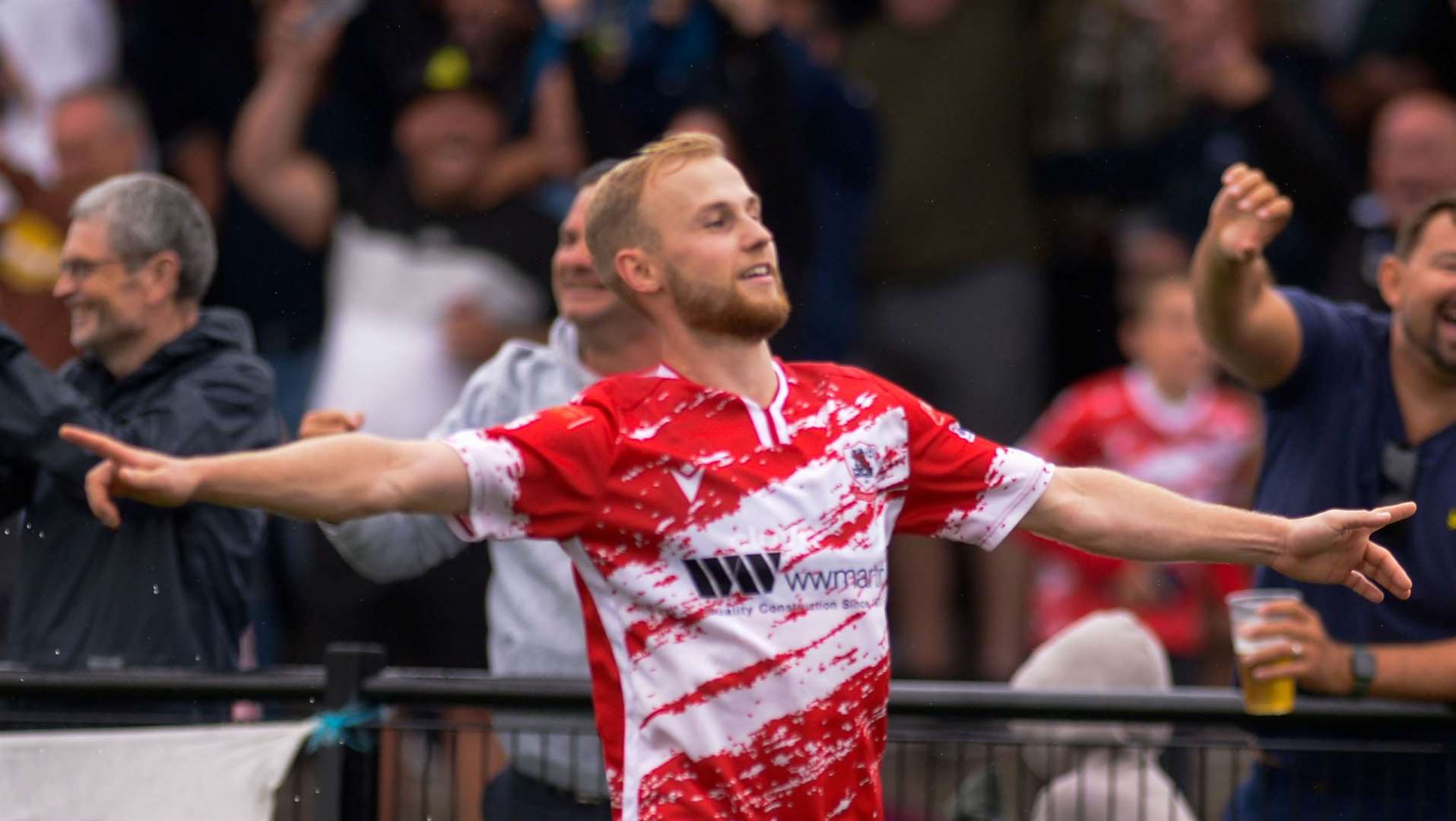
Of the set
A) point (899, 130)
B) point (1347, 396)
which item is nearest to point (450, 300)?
point (899, 130)

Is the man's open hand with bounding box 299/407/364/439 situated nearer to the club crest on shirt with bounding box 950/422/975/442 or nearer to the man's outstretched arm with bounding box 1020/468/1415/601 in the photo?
the club crest on shirt with bounding box 950/422/975/442

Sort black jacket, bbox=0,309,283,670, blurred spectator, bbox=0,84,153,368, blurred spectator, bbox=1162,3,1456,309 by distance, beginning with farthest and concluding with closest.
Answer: blurred spectator, bbox=0,84,153,368 → blurred spectator, bbox=1162,3,1456,309 → black jacket, bbox=0,309,283,670

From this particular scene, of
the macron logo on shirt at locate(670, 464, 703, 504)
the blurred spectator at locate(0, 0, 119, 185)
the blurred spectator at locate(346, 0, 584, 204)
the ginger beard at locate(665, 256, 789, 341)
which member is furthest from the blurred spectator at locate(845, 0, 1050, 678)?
the macron logo on shirt at locate(670, 464, 703, 504)

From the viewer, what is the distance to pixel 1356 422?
4.79 m

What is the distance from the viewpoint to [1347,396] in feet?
15.8

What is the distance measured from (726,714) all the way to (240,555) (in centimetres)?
169

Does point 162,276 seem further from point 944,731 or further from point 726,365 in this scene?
point 944,731

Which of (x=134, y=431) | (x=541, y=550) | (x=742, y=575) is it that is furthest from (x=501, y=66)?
(x=742, y=575)

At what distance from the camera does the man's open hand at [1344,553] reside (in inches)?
145

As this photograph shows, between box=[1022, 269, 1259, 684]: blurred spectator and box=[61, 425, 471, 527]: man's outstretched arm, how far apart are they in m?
4.39

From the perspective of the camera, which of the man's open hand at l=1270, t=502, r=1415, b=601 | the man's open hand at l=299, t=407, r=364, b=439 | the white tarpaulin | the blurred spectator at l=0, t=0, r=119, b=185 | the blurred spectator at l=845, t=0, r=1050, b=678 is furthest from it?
the blurred spectator at l=0, t=0, r=119, b=185

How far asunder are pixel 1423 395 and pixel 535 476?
240cm

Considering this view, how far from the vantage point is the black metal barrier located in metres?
4.48

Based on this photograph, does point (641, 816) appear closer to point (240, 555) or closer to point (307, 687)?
point (307, 687)
